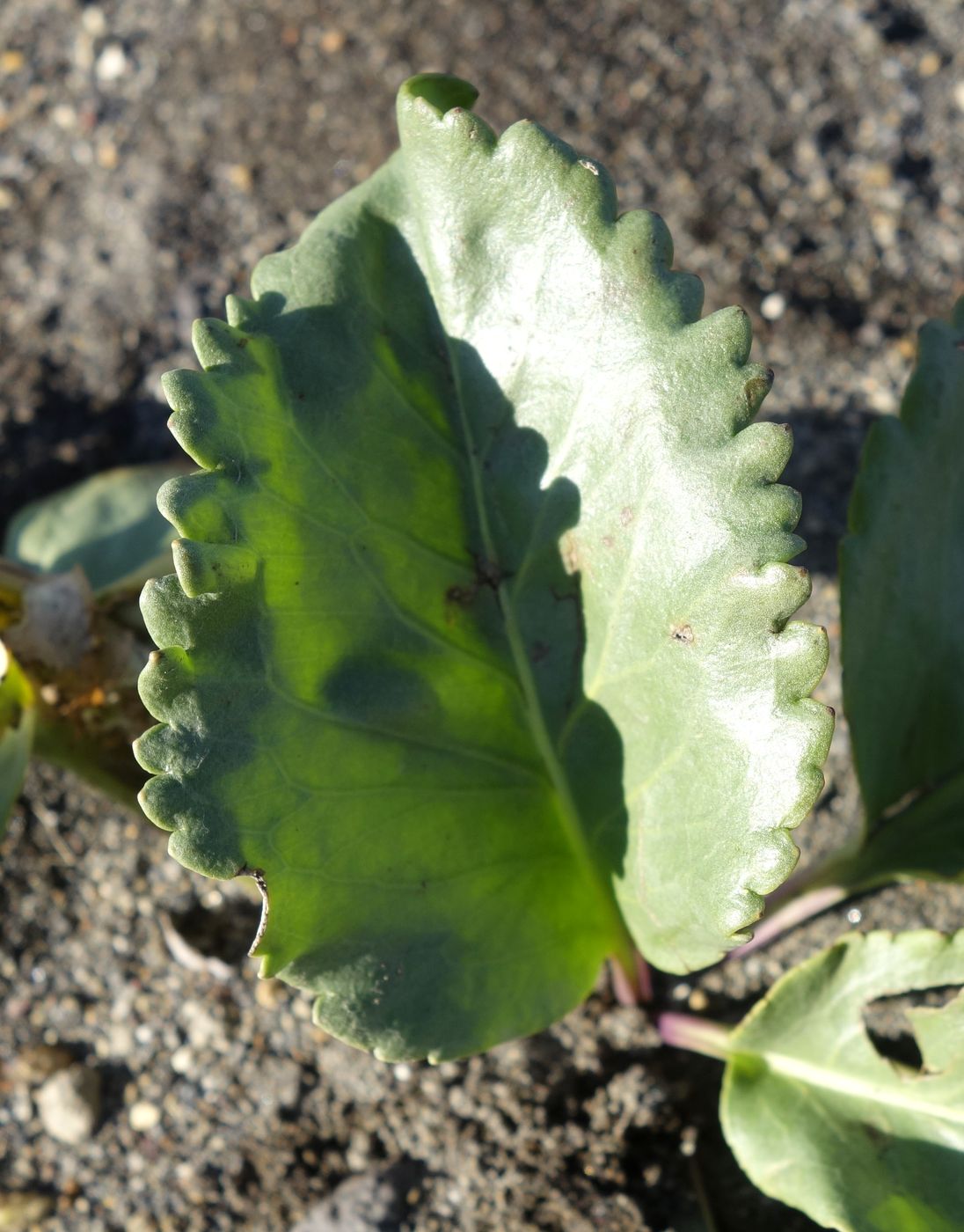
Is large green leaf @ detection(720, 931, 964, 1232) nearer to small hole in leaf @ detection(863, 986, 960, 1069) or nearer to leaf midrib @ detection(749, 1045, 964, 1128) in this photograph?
leaf midrib @ detection(749, 1045, 964, 1128)

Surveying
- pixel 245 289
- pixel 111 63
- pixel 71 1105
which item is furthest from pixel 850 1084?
pixel 111 63

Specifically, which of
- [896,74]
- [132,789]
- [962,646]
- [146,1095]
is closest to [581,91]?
[896,74]

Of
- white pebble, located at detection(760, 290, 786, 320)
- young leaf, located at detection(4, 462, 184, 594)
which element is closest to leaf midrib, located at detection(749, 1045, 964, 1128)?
young leaf, located at detection(4, 462, 184, 594)

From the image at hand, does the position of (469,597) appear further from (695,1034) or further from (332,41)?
(332,41)

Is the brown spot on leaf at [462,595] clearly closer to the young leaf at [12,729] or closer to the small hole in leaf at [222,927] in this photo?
the young leaf at [12,729]

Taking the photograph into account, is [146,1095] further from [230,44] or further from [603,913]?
[230,44]
